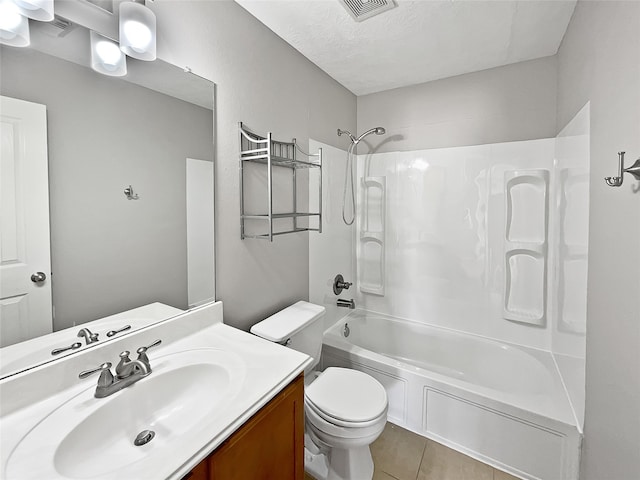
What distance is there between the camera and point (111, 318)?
1097mm

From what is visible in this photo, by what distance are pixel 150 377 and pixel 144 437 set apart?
178 millimetres

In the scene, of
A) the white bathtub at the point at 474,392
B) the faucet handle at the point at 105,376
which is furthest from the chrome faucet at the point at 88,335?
the white bathtub at the point at 474,392

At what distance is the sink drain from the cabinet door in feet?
0.97

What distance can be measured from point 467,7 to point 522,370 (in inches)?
90.2

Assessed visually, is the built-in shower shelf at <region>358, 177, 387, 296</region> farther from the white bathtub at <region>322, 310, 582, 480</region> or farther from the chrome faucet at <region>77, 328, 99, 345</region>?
the chrome faucet at <region>77, 328, 99, 345</region>

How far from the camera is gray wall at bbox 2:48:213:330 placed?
936mm

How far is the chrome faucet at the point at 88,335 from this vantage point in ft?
3.34

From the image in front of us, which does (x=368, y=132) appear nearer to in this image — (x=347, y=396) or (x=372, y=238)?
(x=372, y=238)

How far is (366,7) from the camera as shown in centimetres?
152

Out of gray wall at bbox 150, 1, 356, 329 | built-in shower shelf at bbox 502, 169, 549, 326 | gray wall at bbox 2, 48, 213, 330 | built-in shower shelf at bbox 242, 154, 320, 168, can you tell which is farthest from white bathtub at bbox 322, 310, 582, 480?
gray wall at bbox 2, 48, 213, 330

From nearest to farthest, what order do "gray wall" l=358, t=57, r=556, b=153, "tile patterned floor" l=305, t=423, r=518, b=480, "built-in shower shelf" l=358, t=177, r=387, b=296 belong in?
"tile patterned floor" l=305, t=423, r=518, b=480, "gray wall" l=358, t=57, r=556, b=153, "built-in shower shelf" l=358, t=177, r=387, b=296

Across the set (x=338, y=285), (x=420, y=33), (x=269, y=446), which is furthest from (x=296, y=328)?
(x=420, y=33)

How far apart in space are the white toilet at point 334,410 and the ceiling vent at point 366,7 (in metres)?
1.68

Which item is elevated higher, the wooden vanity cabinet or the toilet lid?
the wooden vanity cabinet
